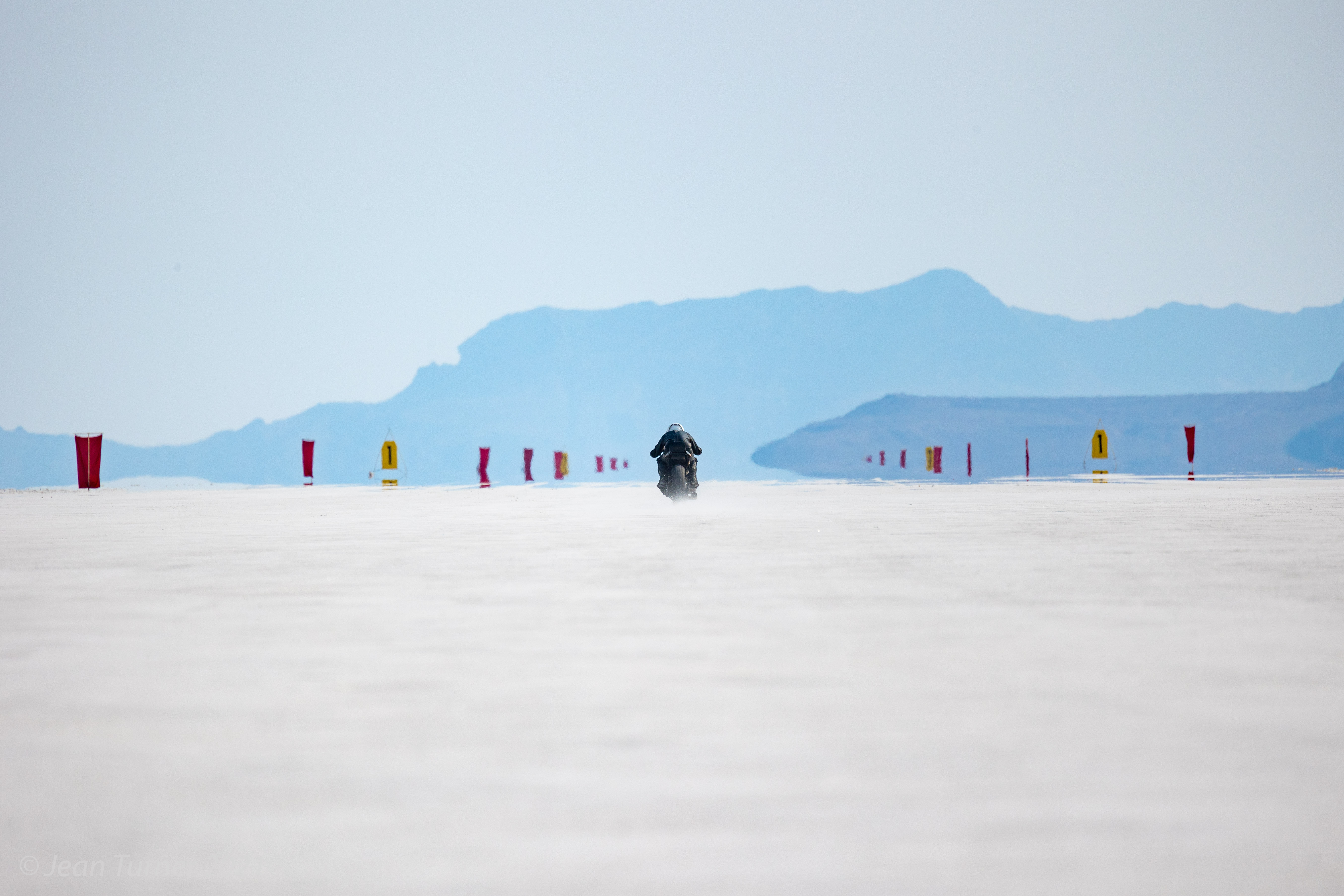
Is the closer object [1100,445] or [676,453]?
[676,453]

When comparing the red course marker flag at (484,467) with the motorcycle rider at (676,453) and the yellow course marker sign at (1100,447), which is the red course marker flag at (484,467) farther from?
the yellow course marker sign at (1100,447)

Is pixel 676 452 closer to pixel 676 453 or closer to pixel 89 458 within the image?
pixel 676 453

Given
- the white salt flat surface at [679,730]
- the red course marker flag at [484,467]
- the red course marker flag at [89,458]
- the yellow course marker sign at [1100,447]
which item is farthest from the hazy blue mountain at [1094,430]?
the white salt flat surface at [679,730]

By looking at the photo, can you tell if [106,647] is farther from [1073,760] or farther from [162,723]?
[1073,760]

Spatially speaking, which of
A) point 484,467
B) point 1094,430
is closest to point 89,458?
point 484,467

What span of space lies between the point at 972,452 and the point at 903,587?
12129 cm

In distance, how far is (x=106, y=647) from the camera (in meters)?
5.29

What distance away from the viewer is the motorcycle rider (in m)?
22.2

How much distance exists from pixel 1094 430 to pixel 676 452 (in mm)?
77877

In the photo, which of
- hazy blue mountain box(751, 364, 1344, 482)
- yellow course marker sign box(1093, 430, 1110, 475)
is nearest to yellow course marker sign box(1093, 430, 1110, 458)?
yellow course marker sign box(1093, 430, 1110, 475)

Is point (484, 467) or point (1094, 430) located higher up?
point (1094, 430)

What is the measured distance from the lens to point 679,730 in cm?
365

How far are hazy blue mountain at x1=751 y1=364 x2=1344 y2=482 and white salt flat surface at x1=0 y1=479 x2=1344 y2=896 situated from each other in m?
78.3

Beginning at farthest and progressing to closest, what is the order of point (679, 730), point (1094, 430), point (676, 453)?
point (1094, 430), point (676, 453), point (679, 730)
